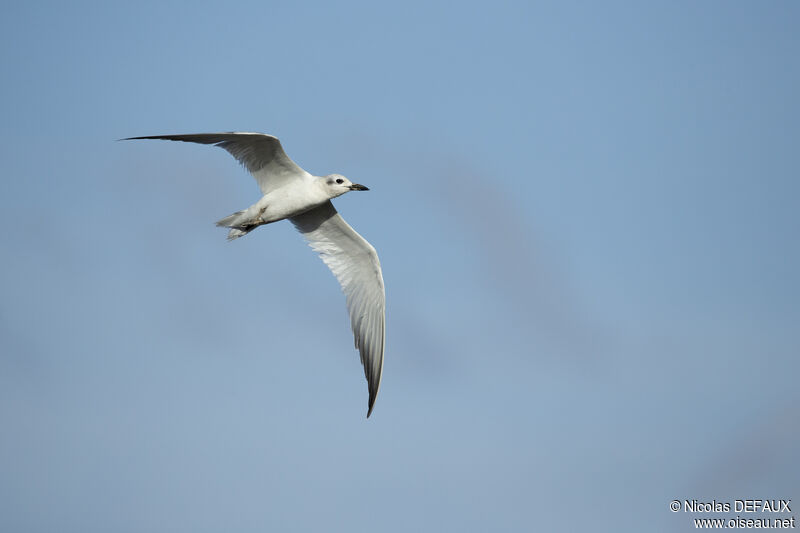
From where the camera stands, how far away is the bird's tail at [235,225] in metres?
23.4

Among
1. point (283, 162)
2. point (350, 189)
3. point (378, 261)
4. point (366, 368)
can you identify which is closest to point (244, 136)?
point (283, 162)

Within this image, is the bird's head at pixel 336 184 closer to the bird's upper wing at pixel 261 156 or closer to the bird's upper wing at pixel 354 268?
the bird's upper wing at pixel 261 156

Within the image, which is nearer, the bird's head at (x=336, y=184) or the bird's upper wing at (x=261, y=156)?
the bird's upper wing at (x=261, y=156)

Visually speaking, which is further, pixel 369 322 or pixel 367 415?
pixel 369 322

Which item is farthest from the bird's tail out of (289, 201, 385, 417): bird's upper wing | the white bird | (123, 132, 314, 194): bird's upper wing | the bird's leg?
(289, 201, 385, 417): bird's upper wing

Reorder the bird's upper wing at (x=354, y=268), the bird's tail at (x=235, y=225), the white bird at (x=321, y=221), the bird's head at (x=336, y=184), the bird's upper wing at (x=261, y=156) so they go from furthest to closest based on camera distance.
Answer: the bird's upper wing at (x=354, y=268) → the bird's head at (x=336, y=184) → the bird's tail at (x=235, y=225) → the white bird at (x=321, y=221) → the bird's upper wing at (x=261, y=156)

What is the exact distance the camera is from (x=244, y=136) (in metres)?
22.0

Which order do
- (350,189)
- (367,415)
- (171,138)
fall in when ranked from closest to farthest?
(171,138) < (367,415) < (350,189)

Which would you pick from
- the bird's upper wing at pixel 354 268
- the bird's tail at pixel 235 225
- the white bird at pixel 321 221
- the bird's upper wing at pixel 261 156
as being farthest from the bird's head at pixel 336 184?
the bird's tail at pixel 235 225

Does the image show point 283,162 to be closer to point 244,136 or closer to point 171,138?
point 244,136

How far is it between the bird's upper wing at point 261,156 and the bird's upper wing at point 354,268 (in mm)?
1647

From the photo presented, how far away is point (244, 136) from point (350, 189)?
3461 millimetres

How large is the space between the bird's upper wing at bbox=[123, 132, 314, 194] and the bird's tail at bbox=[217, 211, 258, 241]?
92cm

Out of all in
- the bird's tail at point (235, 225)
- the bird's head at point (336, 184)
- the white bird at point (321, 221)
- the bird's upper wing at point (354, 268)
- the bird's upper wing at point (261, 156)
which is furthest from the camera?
the bird's upper wing at point (354, 268)
